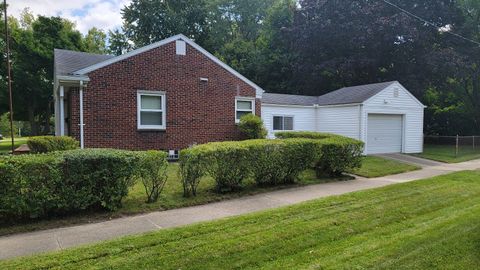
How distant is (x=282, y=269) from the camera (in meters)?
3.83

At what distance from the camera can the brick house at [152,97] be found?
11.8 meters

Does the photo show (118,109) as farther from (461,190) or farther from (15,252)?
(461,190)

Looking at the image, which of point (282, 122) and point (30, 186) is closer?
point (30, 186)

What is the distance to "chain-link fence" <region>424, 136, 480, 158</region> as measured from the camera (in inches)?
723

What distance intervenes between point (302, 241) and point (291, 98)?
15925 millimetres

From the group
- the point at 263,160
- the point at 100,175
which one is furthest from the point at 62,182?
the point at 263,160

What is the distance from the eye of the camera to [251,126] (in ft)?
47.4

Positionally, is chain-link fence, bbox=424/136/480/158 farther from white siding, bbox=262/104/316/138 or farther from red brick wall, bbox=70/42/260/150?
red brick wall, bbox=70/42/260/150

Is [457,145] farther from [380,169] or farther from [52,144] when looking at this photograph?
[52,144]

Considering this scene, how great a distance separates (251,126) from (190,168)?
7.56 metres

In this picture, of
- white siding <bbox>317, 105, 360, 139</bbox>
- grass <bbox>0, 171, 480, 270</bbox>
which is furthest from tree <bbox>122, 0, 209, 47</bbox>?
grass <bbox>0, 171, 480, 270</bbox>

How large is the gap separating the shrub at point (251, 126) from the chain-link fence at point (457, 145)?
10.5 m

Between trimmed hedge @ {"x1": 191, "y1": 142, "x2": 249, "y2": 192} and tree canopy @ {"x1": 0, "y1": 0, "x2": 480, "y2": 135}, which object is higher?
tree canopy @ {"x1": 0, "y1": 0, "x2": 480, "y2": 135}

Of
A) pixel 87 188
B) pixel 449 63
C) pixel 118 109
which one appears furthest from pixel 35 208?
pixel 449 63
